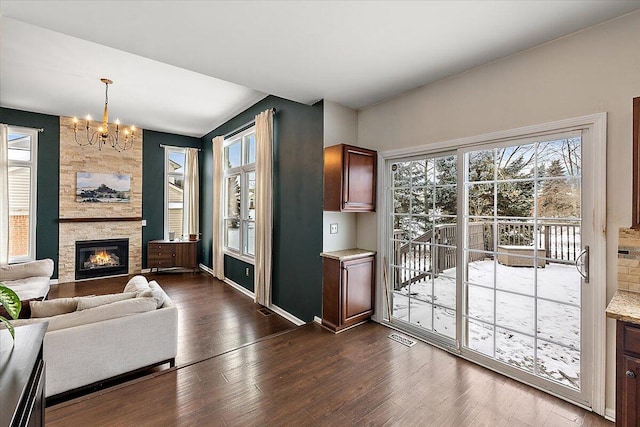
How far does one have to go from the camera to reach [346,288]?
11.0ft

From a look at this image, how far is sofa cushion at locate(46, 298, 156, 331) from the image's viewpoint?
7.18 ft

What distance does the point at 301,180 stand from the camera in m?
3.88

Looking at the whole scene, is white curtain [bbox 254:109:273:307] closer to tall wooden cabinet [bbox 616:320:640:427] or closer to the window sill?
the window sill

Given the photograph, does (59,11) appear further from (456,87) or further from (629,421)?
(629,421)

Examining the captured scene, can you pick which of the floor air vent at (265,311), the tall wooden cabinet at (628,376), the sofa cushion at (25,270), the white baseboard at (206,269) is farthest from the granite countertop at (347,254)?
the sofa cushion at (25,270)

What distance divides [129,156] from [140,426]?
19.8 ft

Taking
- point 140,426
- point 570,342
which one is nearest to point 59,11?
point 140,426

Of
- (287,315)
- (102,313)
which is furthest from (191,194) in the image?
(102,313)

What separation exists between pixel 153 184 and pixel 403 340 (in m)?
6.33

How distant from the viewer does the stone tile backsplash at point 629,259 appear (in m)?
1.93

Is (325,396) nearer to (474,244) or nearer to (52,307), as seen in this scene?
(474,244)

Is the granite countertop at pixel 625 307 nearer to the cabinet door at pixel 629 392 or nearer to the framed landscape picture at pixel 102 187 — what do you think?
the cabinet door at pixel 629 392

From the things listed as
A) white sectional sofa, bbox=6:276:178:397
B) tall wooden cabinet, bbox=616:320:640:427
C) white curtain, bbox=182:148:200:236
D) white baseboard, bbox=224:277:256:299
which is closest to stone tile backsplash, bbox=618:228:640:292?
tall wooden cabinet, bbox=616:320:640:427

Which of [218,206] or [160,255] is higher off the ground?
[218,206]
